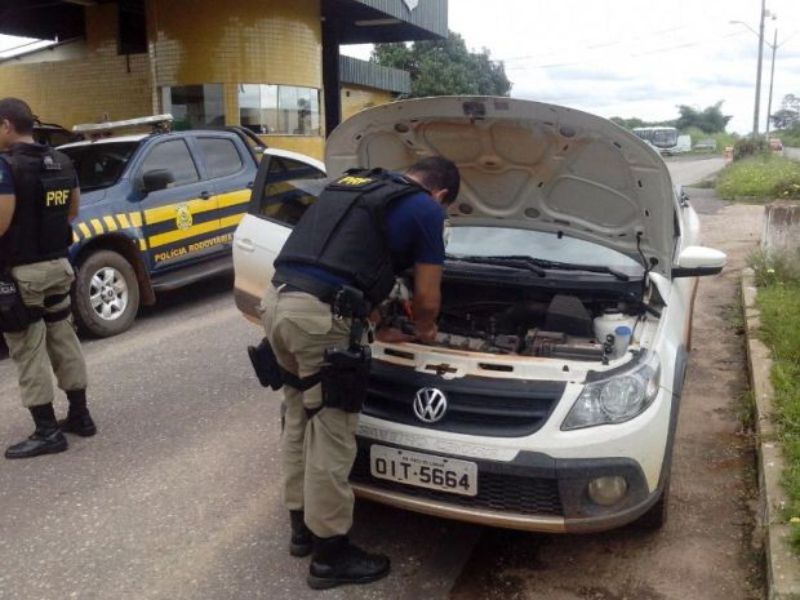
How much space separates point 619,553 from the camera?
326 cm

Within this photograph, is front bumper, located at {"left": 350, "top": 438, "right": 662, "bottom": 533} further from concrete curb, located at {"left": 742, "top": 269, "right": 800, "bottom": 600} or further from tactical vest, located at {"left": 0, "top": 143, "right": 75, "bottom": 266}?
tactical vest, located at {"left": 0, "top": 143, "right": 75, "bottom": 266}

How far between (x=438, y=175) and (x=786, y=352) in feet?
10.1

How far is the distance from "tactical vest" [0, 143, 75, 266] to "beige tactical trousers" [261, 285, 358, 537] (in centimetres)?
180

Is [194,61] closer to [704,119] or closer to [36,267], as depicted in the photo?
[36,267]

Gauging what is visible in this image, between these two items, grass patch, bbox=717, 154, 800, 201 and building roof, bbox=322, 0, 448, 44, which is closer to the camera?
building roof, bbox=322, 0, 448, 44

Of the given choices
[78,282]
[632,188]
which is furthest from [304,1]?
[632,188]

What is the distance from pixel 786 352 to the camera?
16.5 ft

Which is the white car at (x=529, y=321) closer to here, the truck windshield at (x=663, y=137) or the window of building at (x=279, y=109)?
the window of building at (x=279, y=109)

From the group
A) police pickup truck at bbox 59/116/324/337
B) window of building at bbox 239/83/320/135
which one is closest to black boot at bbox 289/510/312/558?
police pickup truck at bbox 59/116/324/337

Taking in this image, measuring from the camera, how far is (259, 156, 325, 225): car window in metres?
5.06

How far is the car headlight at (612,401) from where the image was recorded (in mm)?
2900

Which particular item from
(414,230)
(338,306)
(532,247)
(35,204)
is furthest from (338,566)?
(35,204)

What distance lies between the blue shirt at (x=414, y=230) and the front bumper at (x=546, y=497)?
0.80m

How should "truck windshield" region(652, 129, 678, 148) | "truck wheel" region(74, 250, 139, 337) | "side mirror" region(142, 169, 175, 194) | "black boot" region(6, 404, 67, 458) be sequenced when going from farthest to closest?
"truck windshield" region(652, 129, 678, 148)
"side mirror" region(142, 169, 175, 194)
"truck wheel" region(74, 250, 139, 337)
"black boot" region(6, 404, 67, 458)
